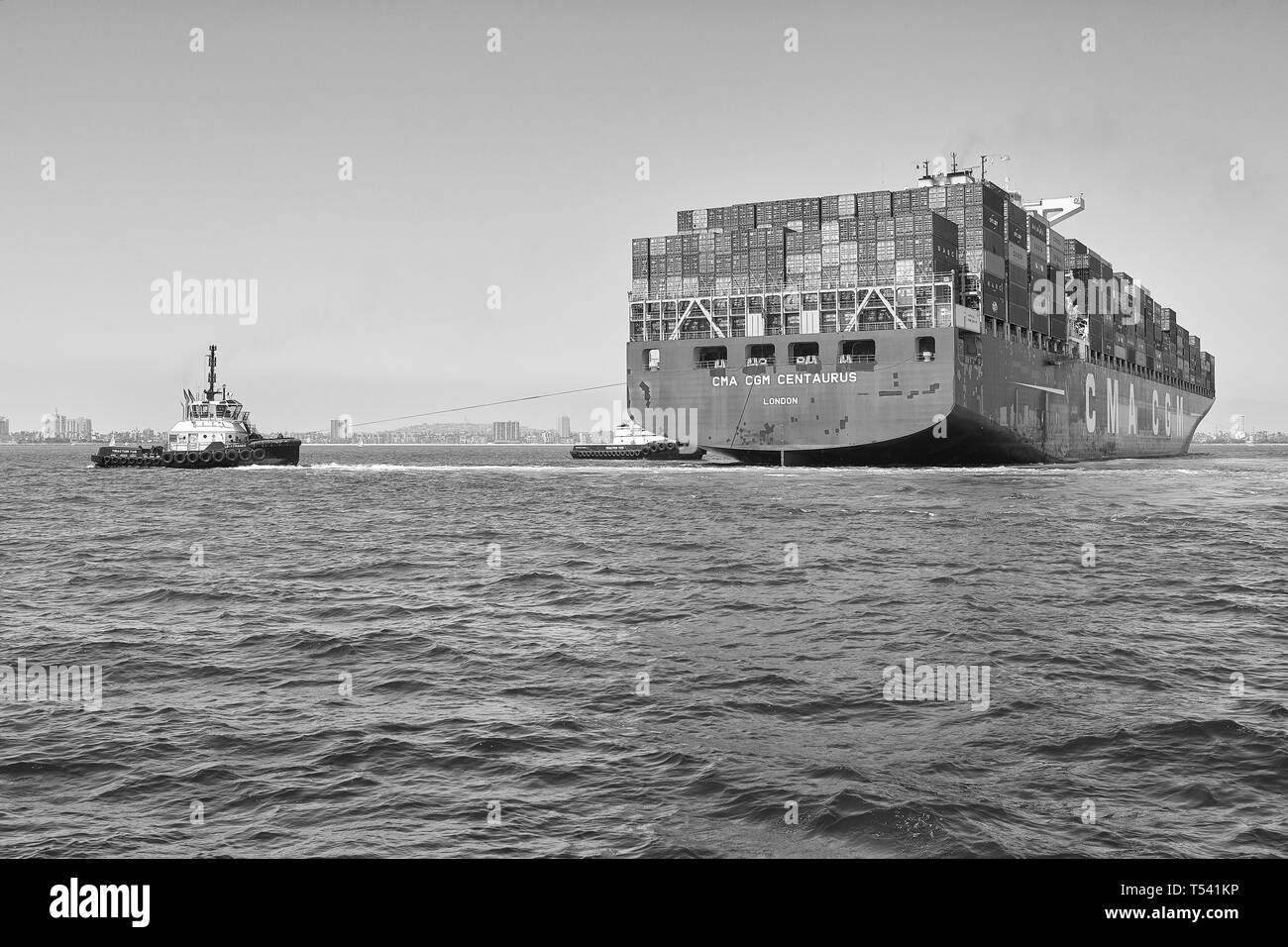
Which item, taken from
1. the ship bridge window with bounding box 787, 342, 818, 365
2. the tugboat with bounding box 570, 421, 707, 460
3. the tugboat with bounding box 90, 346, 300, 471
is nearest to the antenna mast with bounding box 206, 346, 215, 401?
the tugboat with bounding box 90, 346, 300, 471

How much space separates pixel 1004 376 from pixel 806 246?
49.8 feet

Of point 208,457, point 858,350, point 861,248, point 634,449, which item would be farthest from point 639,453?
point 208,457

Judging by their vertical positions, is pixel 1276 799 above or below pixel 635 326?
below

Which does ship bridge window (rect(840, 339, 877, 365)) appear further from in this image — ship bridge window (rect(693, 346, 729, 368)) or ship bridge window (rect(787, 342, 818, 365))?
ship bridge window (rect(693, 346, 729, 368))

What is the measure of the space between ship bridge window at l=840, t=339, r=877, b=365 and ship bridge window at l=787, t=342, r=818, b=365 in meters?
1.69

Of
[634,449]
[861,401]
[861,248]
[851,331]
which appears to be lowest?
[634,449]

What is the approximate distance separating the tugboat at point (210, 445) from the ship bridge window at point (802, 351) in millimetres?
46668

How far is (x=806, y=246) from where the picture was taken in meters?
61.5

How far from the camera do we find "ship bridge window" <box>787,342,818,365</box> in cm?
5922

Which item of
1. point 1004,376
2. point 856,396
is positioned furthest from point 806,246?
point 1004,376

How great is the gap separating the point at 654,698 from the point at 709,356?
5130 centimetres

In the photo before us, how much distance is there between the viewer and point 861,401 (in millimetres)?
57219

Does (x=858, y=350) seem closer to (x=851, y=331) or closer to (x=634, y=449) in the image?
(x=851, y=331)
